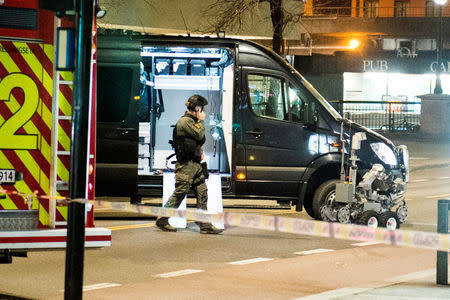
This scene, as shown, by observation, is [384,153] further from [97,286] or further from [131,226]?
[97,286]

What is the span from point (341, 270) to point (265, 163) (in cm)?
402

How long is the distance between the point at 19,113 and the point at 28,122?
11 cm

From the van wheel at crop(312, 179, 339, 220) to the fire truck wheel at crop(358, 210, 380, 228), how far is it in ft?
4.06

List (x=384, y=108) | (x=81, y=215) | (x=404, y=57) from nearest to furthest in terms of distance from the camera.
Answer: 1. (x=81, y=215)
2. (x=384, y=108)
3. (x=404, y=57)

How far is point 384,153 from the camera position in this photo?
13656 millimetres

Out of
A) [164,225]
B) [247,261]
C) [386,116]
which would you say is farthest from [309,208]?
[386,116]

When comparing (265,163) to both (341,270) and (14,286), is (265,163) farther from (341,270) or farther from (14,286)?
(14,286)

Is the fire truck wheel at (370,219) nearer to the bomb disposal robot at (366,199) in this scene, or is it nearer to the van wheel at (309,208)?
the bomb disposal robot at (366,199)

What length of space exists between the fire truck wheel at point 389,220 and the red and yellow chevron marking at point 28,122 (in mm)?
5940

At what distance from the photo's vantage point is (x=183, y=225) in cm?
1283

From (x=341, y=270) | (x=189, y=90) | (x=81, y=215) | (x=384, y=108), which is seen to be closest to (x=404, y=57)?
(x=384, y=108)

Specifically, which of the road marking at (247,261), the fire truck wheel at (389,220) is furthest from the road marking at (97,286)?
the fire truck wheel at (389,220)

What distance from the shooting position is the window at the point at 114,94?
13.6m

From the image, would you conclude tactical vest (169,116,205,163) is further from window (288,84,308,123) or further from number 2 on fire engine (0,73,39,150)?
number 2 on fire engine (0,73,39,150)
